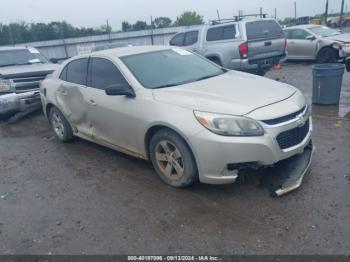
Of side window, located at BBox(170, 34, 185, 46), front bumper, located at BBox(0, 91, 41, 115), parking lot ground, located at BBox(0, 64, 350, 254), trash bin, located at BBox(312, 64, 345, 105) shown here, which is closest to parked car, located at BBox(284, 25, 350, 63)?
side window, located at BBox(170, 34, 185, 46)

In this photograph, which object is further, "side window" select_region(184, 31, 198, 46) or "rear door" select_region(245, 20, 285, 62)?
"side window" select_region(184, 31, 198, 46)

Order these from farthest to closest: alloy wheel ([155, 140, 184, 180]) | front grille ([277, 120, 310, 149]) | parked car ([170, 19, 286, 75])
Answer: parked car ([170, 19, 286, 75]) < alloy wheel ([155, 140, 184, 180]) < front grille ([277, 120, 310, 149])

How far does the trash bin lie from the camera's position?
7012 mm

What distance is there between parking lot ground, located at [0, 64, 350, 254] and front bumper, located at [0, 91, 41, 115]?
310cm

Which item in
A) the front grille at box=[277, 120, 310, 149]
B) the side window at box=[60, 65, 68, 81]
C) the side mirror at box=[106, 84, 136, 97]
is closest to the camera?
the front grille at box=[277, 120, 310, 149]

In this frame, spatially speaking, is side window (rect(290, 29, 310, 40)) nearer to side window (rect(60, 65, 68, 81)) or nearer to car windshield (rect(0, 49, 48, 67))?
car windshield (rect(0, 49, 48, 67))

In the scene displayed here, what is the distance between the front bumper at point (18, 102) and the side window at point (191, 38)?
5.60m

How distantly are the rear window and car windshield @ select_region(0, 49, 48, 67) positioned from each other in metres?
5.98

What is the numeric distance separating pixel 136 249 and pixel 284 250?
1293mm

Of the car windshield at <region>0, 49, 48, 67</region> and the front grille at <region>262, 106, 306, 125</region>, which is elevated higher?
the car windshield at <region>0, 49, 48, 67</region>

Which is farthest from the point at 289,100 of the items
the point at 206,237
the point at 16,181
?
the point at 16,181

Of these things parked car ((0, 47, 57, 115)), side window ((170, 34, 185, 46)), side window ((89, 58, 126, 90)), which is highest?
side window ((89, 58, 126, 90))

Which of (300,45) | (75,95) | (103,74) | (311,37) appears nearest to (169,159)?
(103,74)

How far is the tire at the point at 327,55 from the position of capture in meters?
13.0
